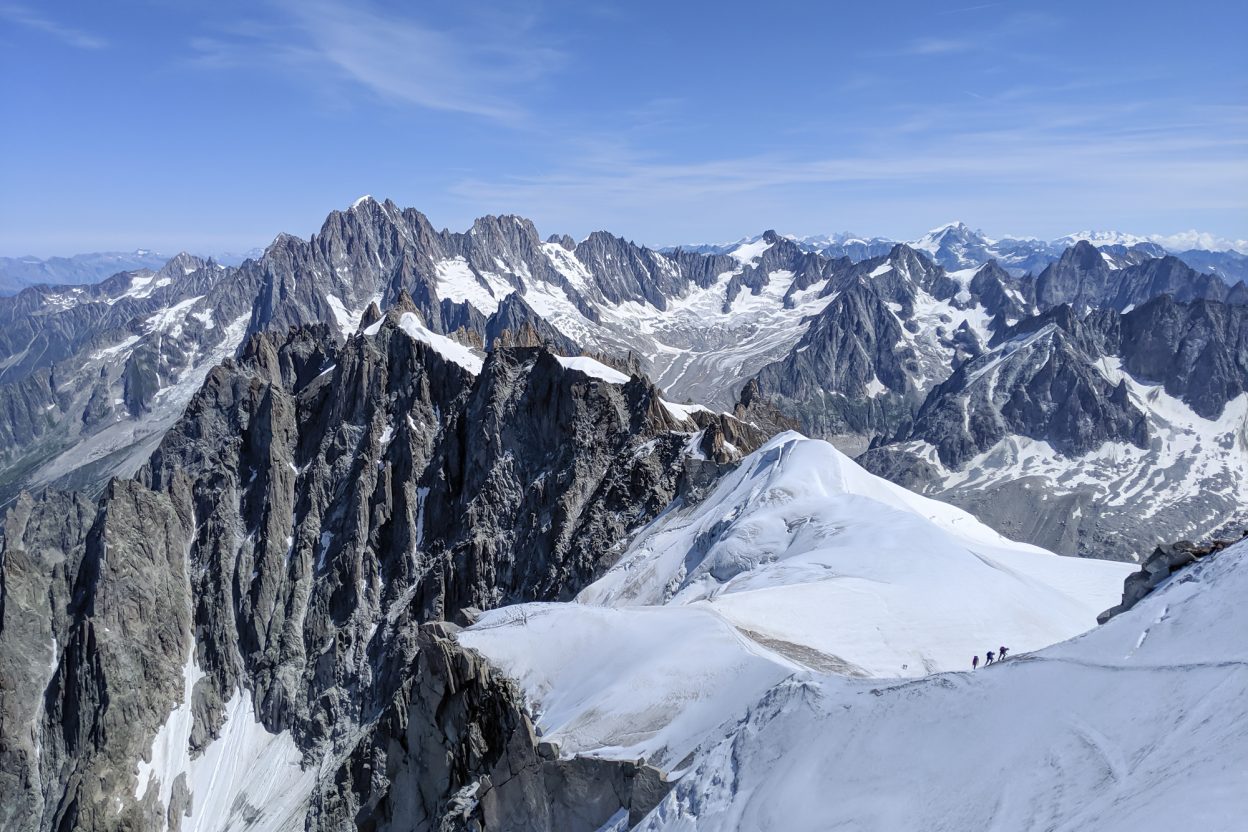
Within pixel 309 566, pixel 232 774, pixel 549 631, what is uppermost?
pixel 549 631

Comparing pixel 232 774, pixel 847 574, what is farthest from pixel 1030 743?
pixel 232 774

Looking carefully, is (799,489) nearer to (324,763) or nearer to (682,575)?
(682,575)

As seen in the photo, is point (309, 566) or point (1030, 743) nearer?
point (1030, 743)

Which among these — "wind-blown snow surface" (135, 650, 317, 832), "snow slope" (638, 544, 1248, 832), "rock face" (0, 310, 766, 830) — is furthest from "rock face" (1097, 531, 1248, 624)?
"wind-blown snow surface" (135, 650, 317, 832)

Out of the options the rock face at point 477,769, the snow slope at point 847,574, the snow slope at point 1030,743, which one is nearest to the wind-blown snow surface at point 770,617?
the snow slope at point 847,574

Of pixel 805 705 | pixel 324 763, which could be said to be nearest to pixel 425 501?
pixel 324 763

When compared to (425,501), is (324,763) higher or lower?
lower

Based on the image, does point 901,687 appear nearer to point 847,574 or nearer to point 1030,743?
point 1030,743
